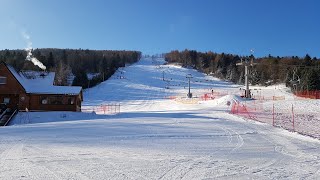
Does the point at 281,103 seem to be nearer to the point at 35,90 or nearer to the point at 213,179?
the point at 35,90

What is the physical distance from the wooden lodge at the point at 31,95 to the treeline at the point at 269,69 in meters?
27.3

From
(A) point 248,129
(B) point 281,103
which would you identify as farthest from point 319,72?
(A) point 248,129

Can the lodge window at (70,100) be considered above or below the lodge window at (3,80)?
below

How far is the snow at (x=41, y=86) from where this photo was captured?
134 feet

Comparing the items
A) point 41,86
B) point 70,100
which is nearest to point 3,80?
point 41,86

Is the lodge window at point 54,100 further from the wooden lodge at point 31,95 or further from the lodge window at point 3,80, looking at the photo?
the lodge window at point 3,80

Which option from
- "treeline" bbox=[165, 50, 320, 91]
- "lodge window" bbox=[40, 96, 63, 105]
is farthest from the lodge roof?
"treeline" bbox=[165, 50, 320, 91]

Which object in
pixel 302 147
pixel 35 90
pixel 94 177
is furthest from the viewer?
pixel 35 90

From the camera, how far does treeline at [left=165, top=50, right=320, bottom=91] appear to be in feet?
280

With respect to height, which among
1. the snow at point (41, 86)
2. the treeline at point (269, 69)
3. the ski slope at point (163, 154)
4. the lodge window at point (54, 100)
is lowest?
the ski slope at point (163, 154)

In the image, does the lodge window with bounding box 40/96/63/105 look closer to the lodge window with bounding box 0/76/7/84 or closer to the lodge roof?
the lodge roof

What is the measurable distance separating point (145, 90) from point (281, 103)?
54.7 m

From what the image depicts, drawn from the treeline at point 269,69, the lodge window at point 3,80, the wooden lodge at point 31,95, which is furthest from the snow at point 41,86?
the treeline at point 269,69

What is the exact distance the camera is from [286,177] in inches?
386
